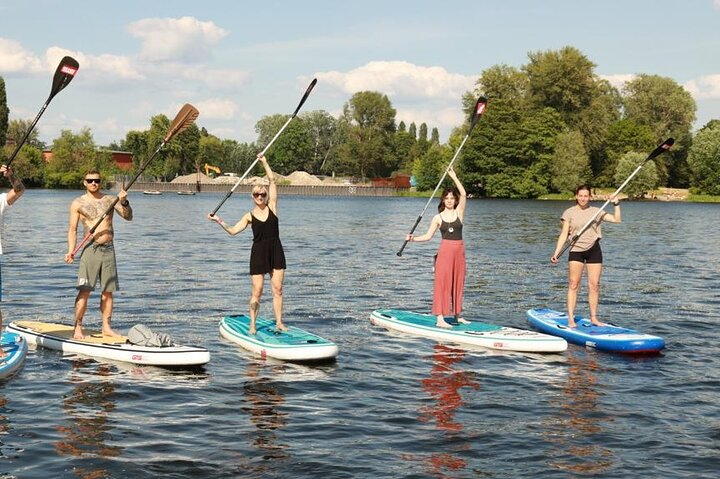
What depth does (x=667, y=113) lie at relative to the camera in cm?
10538

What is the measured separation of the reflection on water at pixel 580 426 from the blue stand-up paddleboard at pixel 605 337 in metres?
0.77

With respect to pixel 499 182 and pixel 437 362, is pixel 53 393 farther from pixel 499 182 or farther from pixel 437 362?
pixel 499 182

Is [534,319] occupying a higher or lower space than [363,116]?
lower

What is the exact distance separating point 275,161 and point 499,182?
2226 inches

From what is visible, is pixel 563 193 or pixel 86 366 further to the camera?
pixel 563 193

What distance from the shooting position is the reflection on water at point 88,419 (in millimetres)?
8570

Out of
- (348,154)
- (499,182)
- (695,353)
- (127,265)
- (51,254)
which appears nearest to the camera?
(695,353)

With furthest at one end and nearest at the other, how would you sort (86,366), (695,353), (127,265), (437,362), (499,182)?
(499,182)
(127,265)
(695,353)
(437,362)
(86,366)

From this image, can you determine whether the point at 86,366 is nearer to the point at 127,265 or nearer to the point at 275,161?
the point at 127,265

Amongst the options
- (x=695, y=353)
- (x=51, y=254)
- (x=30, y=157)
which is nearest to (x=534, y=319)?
(x=695, y=353)

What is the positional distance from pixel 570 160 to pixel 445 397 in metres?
86.5

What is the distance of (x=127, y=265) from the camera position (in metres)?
26.7

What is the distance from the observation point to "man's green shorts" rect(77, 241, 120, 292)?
11.9 m

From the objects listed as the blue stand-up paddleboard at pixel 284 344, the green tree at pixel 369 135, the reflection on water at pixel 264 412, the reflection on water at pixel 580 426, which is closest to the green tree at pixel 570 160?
the green tree at pixel 369 135
